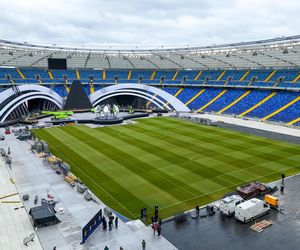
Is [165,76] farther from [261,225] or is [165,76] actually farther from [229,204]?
[261,225]

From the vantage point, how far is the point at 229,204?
2506 centimetres

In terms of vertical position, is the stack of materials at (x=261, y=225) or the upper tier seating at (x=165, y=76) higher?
the upper tier seating at (x=165, y=76)

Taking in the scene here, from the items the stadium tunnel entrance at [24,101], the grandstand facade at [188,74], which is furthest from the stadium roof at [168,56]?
the stadium tunnel entrance at [24,101]

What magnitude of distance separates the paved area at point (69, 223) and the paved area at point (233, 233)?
162cm

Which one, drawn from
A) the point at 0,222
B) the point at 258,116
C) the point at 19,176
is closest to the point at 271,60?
the point at 258,116

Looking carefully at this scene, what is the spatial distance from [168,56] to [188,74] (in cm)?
1405

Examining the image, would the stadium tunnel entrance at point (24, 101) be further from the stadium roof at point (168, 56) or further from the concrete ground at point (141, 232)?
the concrete ground at point (141, 232)

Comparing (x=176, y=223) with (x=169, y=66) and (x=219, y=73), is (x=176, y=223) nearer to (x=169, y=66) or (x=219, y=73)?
(x=219, y=73)

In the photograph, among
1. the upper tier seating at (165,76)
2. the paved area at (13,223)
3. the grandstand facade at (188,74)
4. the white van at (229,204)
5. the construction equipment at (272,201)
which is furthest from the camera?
Result: the upper tier seating at (165,76)

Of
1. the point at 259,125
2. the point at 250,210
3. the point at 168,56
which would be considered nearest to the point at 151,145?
the point at 250,210

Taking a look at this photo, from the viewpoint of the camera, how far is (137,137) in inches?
2068

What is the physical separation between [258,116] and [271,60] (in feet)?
80.4

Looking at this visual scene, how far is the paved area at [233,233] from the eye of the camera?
2097cm

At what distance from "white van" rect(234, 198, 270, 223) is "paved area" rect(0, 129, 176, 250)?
6.73 meters
